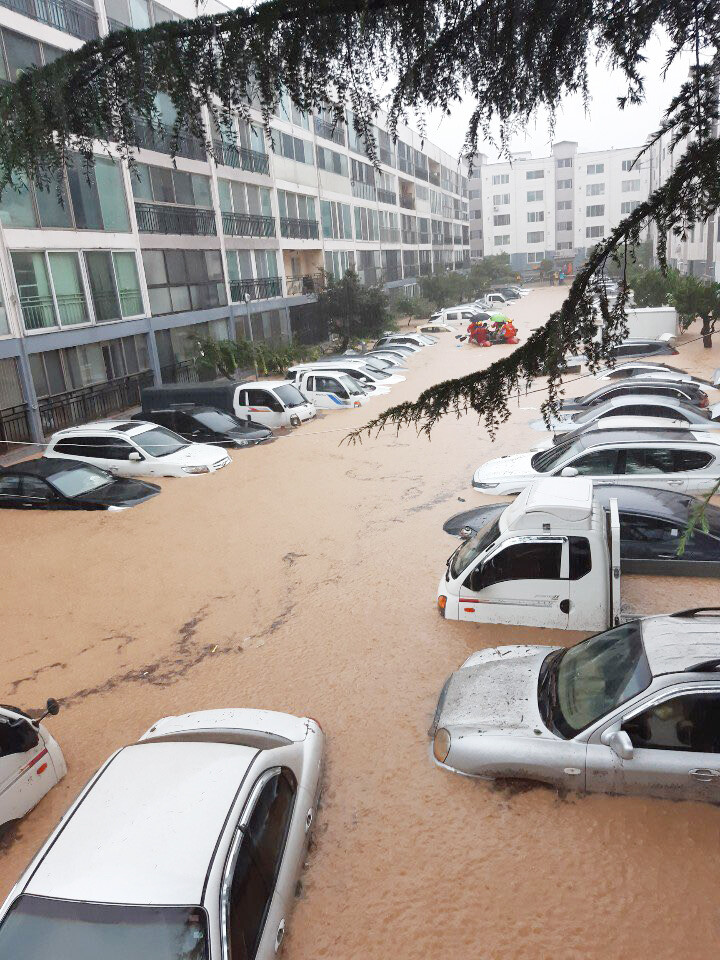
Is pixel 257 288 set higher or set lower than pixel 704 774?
higher

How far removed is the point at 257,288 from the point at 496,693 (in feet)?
96.5

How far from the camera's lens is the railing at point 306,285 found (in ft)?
122

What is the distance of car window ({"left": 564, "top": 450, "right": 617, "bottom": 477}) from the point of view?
1127 centimetres

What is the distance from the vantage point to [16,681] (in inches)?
331

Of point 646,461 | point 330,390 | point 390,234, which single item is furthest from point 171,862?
point 390,234

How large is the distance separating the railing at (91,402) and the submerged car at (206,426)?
2997 mm

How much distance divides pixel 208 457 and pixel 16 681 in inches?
343

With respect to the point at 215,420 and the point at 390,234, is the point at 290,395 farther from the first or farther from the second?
the point at 390,234

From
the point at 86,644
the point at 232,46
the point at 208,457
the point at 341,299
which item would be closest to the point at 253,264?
the point at 341,299

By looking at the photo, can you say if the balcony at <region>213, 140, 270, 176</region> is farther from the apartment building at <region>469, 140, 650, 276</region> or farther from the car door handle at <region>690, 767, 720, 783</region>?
the apartment building at <region>469, 140, 650, 276</region>

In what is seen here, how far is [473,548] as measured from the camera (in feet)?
27.3

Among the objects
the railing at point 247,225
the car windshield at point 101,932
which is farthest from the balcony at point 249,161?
the car windshield at point 101,932

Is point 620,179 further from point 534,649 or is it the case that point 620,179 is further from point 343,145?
point 534,649

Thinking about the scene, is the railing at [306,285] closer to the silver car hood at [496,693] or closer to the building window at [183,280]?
the building window at [183,280]
